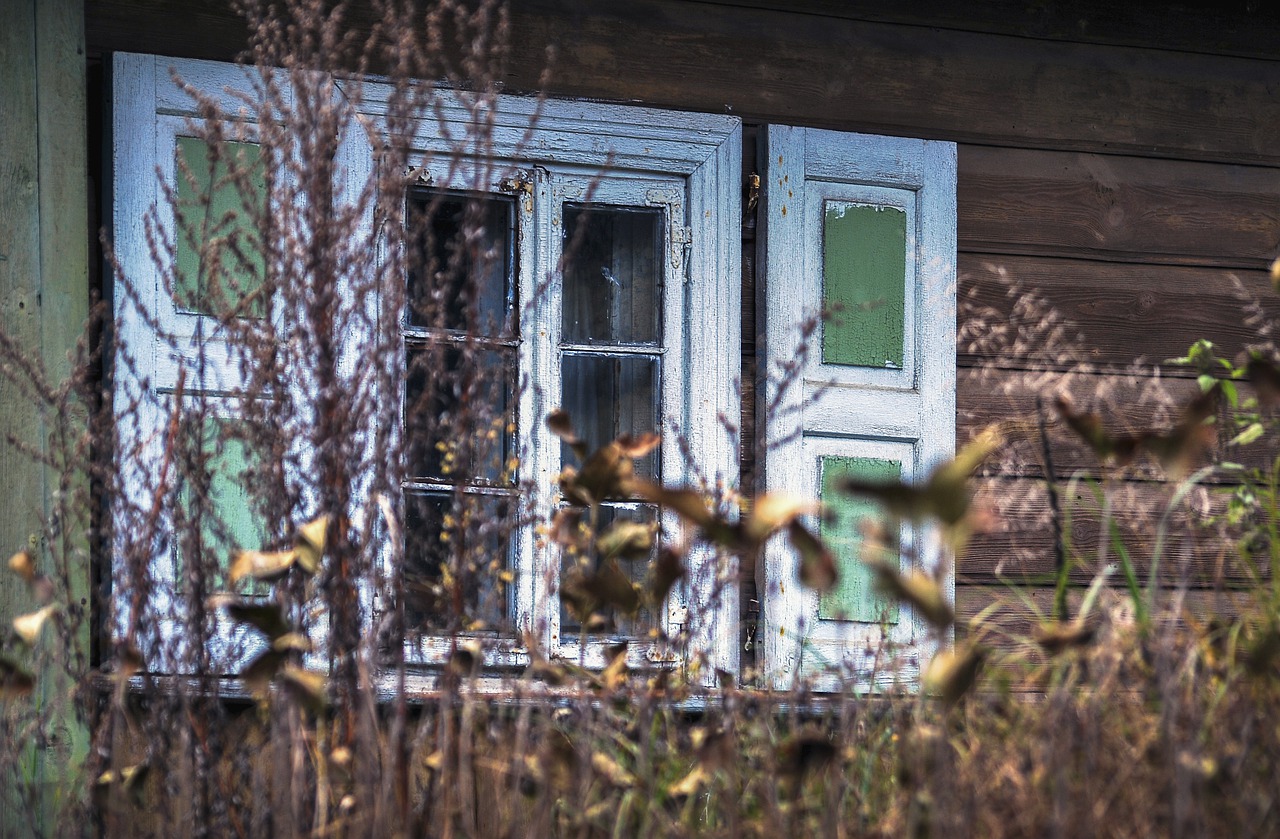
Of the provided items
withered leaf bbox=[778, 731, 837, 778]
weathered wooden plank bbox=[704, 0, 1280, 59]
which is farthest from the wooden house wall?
withered leaf bbox=[778, 731, 837, 778]

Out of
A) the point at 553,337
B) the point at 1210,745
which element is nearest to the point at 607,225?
the point at 553,337

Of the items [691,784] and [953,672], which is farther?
[691,784]

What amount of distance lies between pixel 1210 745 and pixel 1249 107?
3.25 meters

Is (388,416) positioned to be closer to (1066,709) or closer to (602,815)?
(602,815)

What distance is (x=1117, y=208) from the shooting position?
453 centimetres

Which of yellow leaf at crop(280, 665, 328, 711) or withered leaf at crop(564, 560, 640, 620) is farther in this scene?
withered leaf at crop(564, 560, 640, 620)

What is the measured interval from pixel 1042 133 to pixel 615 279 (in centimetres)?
130

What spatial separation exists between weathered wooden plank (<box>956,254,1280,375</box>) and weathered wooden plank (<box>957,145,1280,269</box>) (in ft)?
0.14

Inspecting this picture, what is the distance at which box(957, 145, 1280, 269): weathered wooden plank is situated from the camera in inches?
175

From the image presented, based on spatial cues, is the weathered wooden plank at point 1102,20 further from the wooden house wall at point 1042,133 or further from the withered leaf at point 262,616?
the withered leaf at point 262,616

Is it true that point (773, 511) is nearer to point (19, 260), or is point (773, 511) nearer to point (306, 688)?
point (306, 688)

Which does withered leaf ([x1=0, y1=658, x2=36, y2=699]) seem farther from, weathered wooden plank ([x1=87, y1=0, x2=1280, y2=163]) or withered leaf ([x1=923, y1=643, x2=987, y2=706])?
weathered wooden plank ([x1=87, y1=0, x2=1280, y2=163])

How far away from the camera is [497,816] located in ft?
6.95

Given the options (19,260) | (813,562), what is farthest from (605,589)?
(19,260)
